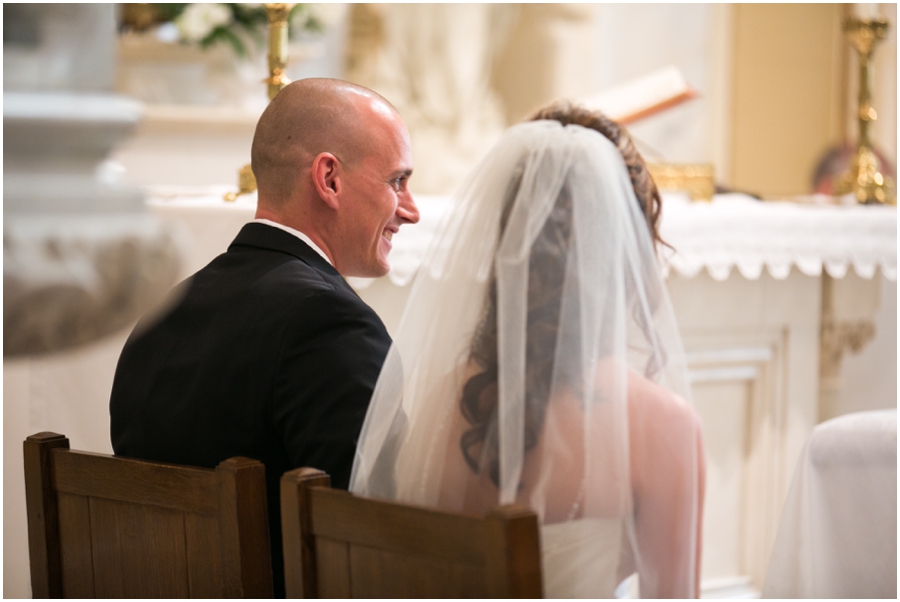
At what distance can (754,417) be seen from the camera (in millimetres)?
3744

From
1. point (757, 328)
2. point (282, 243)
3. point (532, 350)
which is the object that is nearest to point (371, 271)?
point (282, 243)

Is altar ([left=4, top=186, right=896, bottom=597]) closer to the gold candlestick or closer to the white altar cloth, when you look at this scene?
the white altar cloth

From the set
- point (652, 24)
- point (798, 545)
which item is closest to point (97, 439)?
point (798, 545)

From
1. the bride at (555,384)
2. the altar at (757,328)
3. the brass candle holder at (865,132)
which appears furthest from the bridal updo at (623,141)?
the brass candle holder at (865,132)

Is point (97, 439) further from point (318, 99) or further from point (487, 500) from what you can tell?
point (487, 500)

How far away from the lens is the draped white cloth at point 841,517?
2.22 metres

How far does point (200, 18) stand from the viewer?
4.26 m

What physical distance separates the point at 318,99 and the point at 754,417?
2415 millimetres

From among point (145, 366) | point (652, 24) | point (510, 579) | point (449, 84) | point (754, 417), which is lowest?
point (754, 417)

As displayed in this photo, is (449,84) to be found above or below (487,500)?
above

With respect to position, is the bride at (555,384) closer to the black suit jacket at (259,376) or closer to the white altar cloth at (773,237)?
the black suit jacket at (259,376)

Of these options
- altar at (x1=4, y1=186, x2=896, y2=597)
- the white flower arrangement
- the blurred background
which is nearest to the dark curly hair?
the blurred background

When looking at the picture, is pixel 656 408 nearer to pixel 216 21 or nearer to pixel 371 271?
pixel 371 271

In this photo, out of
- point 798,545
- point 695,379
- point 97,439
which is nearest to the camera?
point 798,545
